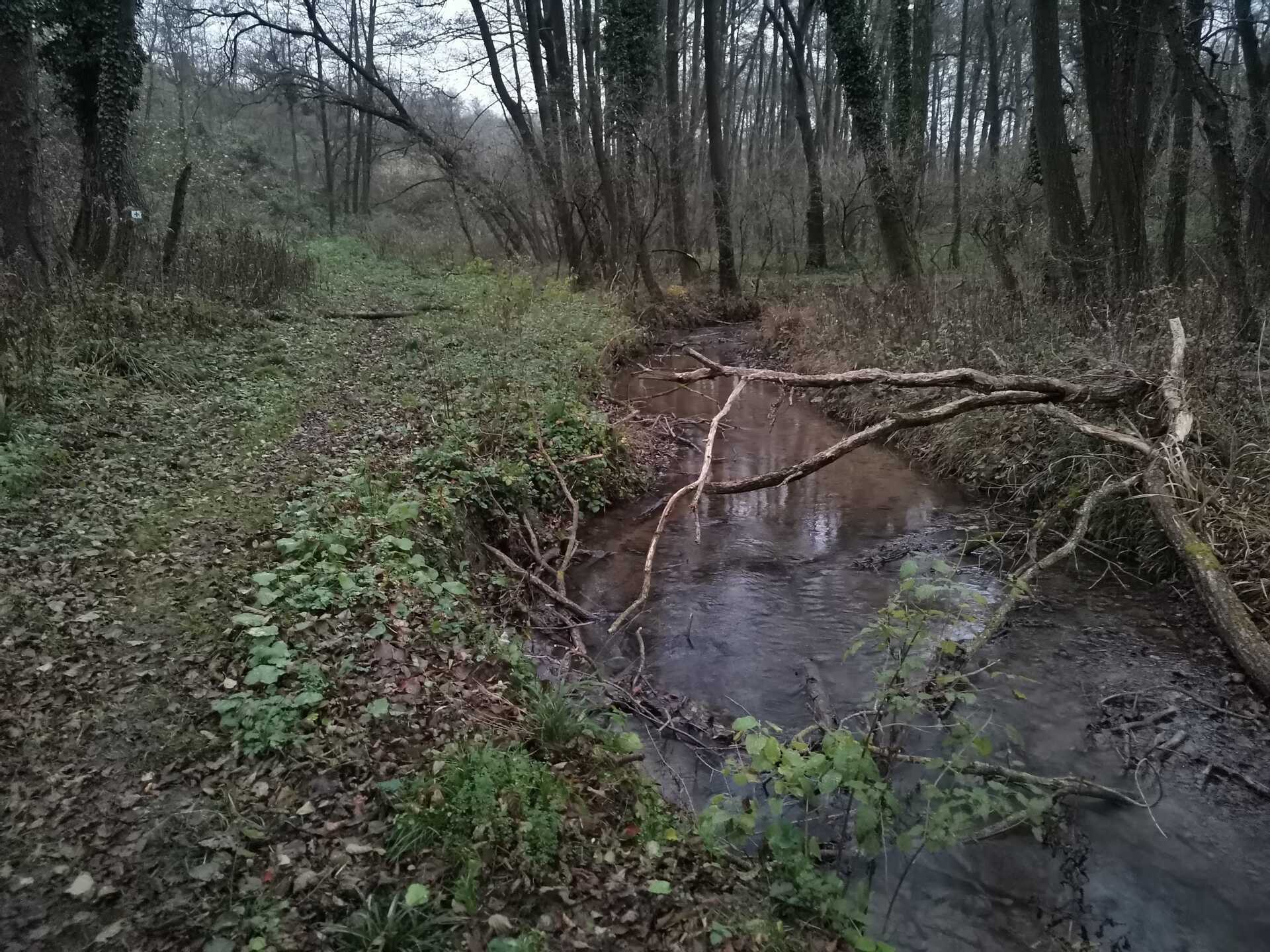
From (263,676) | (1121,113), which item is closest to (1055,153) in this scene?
(1121,113)

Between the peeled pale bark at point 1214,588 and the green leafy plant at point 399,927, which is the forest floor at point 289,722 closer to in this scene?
the green leafy plant at point 399,927

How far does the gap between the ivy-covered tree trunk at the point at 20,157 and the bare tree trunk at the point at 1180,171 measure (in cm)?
1320

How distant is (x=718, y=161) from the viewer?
18328 millimetres

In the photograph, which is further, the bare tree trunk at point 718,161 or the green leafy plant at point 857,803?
the bare tree trunk at point 718,161

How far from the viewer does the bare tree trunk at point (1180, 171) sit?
10594 millimetres

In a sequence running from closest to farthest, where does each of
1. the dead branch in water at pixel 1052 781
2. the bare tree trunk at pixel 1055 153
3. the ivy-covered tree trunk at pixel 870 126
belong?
the dead branch in water at pixel 1052 781, the bare tree trunk at pixel 1055 153, the ivy-covered tree trunk at pixel 870 126

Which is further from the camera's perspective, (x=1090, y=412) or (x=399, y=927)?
(x=1090, y=412)

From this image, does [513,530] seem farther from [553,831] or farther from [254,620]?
[553,831]

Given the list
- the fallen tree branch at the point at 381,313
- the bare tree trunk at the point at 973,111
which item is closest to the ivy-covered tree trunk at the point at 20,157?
the fallen tree branch at the point at 381,313

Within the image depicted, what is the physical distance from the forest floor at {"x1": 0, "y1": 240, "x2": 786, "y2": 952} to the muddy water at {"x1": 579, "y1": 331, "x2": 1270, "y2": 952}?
879mm

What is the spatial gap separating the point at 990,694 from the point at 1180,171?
38.1 feet

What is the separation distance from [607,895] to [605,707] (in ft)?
4.45

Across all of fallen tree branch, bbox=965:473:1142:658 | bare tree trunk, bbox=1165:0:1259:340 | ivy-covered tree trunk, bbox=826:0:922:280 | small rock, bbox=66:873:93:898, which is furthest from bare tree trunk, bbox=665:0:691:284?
small rock, bbox=66:873:93:898

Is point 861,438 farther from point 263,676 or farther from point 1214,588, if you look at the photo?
point 263,676
